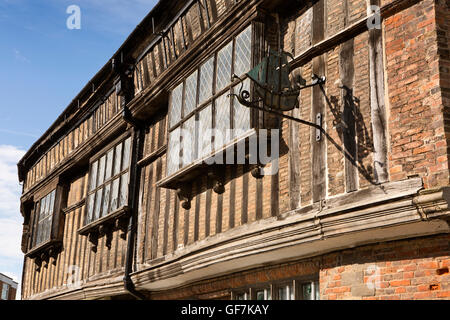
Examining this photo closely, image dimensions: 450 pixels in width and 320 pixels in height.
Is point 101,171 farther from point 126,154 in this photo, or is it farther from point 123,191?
point 123,191

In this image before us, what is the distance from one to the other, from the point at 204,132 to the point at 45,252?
329 inches

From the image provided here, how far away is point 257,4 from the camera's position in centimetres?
751

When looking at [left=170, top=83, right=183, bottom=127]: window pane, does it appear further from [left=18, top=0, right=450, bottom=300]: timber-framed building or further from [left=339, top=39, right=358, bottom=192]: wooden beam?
[left=339, top=39, right=358, bottom=192]: wooden beam

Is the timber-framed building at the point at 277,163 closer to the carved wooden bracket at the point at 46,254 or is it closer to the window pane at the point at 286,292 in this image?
the window pane at the point at 286,292

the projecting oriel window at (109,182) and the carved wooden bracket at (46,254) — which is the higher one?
the projecting oriel window at (109,182)

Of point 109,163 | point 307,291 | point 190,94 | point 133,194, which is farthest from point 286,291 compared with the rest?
point 109,163

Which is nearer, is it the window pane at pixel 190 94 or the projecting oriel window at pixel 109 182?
the window pane at pixel 190 94

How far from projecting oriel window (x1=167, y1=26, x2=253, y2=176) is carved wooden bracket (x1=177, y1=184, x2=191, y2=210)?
1.02 feet

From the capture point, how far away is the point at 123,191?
11.2 meters

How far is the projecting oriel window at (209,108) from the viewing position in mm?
7621

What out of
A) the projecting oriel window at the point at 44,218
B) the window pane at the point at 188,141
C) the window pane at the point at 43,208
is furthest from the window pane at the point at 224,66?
the window pane at the point at 43,208

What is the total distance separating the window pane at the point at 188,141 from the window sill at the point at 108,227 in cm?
252
